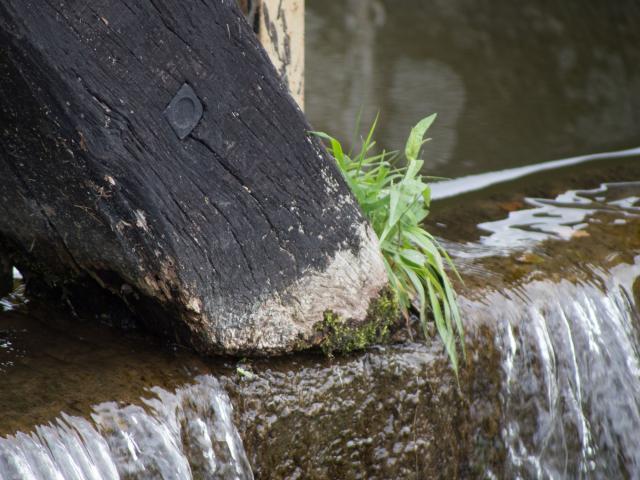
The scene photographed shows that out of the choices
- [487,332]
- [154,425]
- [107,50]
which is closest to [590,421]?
[487,332]

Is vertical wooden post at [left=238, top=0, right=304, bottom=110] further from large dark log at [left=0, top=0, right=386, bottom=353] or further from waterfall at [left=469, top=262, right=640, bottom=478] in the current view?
waterfall at [left=469, top=262, right=640, bottom=478]

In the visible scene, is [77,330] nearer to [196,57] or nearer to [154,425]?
[154,425]

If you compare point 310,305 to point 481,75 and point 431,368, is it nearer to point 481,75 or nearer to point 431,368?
point 431,368

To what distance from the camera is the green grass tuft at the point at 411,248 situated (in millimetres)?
3062

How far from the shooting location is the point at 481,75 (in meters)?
6.62

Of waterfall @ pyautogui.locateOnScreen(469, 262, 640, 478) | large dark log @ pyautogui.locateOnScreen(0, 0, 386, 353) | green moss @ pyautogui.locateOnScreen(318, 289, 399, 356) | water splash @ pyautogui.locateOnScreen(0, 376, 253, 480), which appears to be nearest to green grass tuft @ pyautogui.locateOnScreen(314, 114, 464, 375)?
green moss @ pyautogui.locateOnScreen(318, 289, 399, 356)

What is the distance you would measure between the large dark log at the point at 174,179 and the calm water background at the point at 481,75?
125 inches

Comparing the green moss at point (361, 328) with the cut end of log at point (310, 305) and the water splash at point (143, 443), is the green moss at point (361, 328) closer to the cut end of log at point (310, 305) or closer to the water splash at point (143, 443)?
the cut end of log at point (310, 305)

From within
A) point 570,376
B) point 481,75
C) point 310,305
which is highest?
point 481,75

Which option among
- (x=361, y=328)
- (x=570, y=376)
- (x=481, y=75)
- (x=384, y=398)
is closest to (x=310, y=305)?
(x=361, y=328)

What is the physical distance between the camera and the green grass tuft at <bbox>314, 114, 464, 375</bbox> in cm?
306

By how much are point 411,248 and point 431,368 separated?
42cm

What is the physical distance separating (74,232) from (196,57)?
60 cm

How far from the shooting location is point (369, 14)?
661cm
